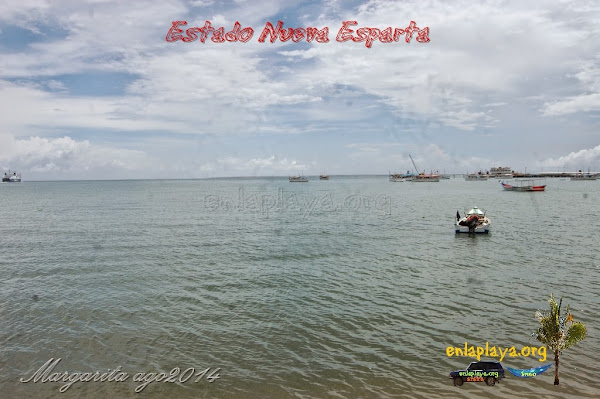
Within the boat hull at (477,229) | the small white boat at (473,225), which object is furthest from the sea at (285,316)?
the boat hull at (477,229)

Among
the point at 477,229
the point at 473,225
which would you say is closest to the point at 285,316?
the point at 473,225

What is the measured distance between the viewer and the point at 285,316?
2438 centimetres

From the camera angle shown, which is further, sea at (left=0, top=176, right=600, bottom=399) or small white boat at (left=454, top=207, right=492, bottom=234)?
small white boat at (left=454, top=207, right=492, bottom=234)

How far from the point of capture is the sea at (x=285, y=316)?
16.9 meters

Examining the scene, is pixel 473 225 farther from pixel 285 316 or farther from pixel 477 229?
pixel 285 316

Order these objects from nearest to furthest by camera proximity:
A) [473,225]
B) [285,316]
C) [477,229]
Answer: [285,316]
[473,225]
[477,229]

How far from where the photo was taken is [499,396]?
50.5 feet

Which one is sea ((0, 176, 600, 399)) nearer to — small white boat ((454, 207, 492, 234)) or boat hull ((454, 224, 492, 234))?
small white boat ((454, 207, 492, 234))

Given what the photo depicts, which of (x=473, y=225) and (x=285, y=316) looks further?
(x=473, y=225)

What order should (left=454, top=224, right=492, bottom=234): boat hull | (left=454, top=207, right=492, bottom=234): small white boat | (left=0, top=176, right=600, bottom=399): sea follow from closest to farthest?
1. (left=0, top=176, right=600, bottom=399): sea
2. (left=454, top=207, right=492, bottom=234): small white boat
3. (left=454, top=224, right=492, bottom=234): boat hull

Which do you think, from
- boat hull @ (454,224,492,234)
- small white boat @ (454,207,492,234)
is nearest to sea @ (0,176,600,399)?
small white boat @ (454,207,492,234)

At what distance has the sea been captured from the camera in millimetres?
16922

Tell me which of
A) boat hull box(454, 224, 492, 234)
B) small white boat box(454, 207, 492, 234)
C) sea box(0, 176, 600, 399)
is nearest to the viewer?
sea box(0, 176, 600, 399)

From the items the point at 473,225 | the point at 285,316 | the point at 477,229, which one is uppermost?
the point at 473,225
